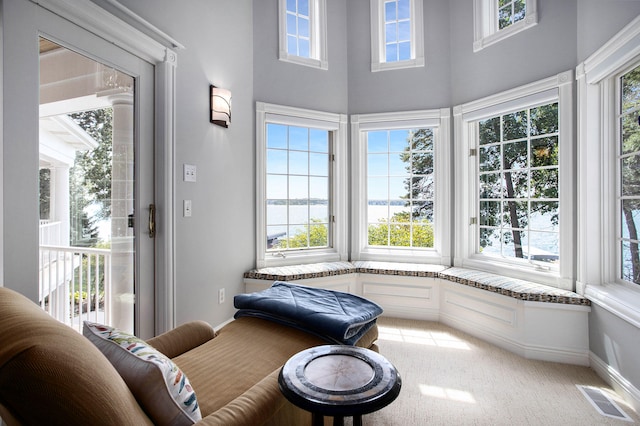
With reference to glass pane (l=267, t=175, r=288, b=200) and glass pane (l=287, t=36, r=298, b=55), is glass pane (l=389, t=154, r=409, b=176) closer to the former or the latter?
glass pane (l=267, t=175, r=288, b=200)

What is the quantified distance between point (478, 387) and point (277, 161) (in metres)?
2.69

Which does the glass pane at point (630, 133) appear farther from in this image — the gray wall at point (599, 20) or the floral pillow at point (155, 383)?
the floral pillow at point (155, 383)

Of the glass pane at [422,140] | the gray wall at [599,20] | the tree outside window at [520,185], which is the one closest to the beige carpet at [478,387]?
the tree outside window at [520,185]

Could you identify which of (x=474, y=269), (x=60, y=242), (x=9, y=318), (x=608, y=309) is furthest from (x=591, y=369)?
(x=60, y=242)

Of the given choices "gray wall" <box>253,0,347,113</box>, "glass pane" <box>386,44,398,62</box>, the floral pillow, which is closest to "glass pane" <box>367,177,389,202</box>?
"gray wall" <box>253,0,347,113</box>

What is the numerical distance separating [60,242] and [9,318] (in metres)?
1.14

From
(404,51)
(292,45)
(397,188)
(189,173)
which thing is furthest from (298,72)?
(189,173)

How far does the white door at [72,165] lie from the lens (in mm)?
1467

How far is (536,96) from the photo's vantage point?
9.21ft

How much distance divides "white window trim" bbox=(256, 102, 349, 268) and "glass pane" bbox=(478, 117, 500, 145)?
1425 millimetres

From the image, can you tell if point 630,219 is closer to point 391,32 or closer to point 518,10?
point 518,10

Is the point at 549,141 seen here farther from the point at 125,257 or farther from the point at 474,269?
the point at 125,257

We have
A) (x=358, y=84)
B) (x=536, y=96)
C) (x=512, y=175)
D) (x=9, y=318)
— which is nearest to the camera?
(x=9, y=318)

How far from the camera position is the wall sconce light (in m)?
2.78
